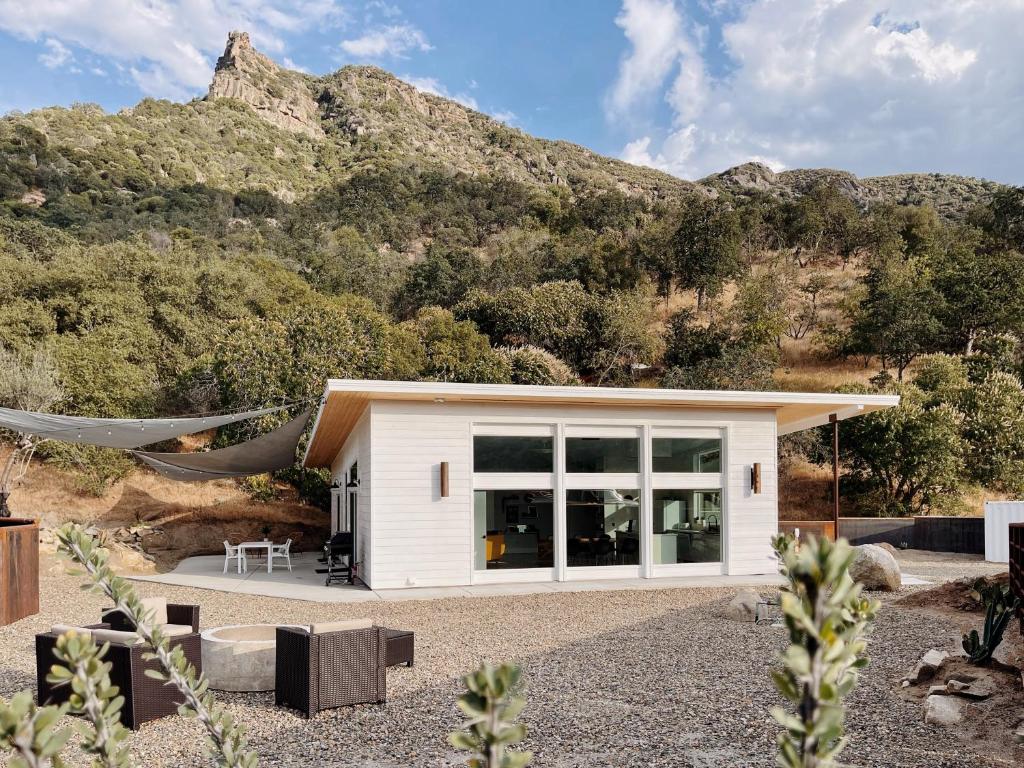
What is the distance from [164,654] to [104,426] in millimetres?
11646

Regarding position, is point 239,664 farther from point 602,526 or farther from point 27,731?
point 602,526

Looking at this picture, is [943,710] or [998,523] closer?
[943,710]

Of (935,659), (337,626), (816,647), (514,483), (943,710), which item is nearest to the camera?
(816,647)

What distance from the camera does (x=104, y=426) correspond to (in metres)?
12.2

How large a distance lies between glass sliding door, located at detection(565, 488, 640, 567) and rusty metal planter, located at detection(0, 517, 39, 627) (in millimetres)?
6324

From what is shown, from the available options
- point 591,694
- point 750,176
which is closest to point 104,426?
point 591,694

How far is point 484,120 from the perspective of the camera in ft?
270

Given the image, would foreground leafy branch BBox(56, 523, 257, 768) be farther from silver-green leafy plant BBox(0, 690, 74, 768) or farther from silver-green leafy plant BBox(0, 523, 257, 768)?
silver-green leafy plant BBox(0, 690, 74, 768)

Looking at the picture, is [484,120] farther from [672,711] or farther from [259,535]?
[672,711]

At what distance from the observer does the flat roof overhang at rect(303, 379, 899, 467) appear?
9859 millimetres

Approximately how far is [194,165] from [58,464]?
3166 centimetres

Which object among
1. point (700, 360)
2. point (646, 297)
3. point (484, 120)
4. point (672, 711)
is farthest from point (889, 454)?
point (484, 120)

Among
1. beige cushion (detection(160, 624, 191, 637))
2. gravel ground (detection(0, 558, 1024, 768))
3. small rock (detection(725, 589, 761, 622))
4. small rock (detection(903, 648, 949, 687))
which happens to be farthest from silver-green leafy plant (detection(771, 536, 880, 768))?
small rock (detection(725, 589, 761, 622))

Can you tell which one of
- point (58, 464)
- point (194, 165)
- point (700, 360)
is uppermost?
point (194, 165)
